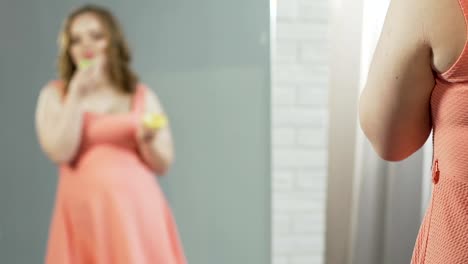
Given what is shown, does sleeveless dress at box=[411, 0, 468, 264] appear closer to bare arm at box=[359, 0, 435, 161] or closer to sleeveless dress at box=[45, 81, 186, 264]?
bare arm at box=[359, 0, 435, 161]

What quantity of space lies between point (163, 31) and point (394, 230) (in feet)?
2.31

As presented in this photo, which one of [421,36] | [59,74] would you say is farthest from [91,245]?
[421,36]

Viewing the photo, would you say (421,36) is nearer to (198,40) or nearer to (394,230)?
(198,40)

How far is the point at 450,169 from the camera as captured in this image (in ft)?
2.37

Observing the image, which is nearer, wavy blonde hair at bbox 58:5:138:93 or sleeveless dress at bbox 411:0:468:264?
sleeveless dress at bbox 411:0:468:264

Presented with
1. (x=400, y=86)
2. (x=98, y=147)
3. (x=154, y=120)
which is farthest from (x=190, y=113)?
(x=400, y=86)

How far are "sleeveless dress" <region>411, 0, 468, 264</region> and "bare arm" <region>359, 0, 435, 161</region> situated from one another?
2 centimetres

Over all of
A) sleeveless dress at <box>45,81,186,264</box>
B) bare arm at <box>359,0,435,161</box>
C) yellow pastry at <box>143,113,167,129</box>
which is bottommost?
sleeveless dress at <box>45,81,186,264</box>

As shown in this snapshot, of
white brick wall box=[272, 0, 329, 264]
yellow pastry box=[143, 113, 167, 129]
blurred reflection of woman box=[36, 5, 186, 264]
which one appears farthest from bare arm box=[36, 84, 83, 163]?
white brick wall box=[272, 0, 329, 264]

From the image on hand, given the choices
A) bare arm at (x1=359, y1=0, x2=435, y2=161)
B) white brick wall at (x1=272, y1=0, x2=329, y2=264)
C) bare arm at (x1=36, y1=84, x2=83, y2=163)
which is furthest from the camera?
white brick wall at (x1=272, y1=0, x2=329, y2=264)

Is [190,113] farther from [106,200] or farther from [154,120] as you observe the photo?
[106,200]

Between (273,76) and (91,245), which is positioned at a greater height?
(273,76)

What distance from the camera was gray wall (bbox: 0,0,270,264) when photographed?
44.5 inches

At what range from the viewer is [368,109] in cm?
77
